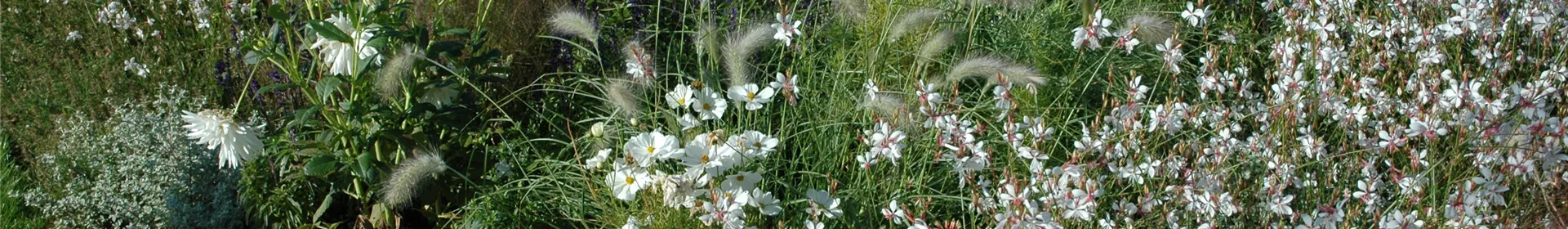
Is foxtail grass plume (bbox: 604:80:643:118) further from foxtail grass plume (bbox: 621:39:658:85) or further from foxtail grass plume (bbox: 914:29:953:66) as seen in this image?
foxtail grass plume (bbox: 914:29:953:66)

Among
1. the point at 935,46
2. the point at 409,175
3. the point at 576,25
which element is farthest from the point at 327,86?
the point at 935,46

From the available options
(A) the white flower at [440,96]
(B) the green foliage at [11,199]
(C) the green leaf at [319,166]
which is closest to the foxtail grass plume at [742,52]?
(A) the white flower at [440,96]

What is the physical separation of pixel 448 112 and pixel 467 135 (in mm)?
406

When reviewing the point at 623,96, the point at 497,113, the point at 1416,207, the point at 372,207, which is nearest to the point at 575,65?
the point at 497,113

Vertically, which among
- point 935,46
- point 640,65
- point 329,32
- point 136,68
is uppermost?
point 329,32

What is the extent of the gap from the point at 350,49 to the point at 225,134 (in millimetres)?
311

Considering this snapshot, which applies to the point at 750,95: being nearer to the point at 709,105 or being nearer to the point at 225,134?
the point at 709,105

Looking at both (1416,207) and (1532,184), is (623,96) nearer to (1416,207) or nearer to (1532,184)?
(1416,207)

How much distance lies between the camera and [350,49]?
9.25 ft

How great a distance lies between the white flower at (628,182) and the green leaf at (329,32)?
64 cm

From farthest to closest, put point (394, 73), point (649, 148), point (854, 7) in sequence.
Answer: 1. point (854, 7)
2. point (394, 73)
3. point (649, 148)

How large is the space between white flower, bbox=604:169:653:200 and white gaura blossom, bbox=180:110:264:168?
2.72ft

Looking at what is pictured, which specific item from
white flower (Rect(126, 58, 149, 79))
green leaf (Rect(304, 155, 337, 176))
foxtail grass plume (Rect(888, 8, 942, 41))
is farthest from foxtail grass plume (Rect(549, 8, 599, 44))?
white flower (Rect(126, 58, 149, 79))

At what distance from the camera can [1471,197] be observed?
7.33 ft
